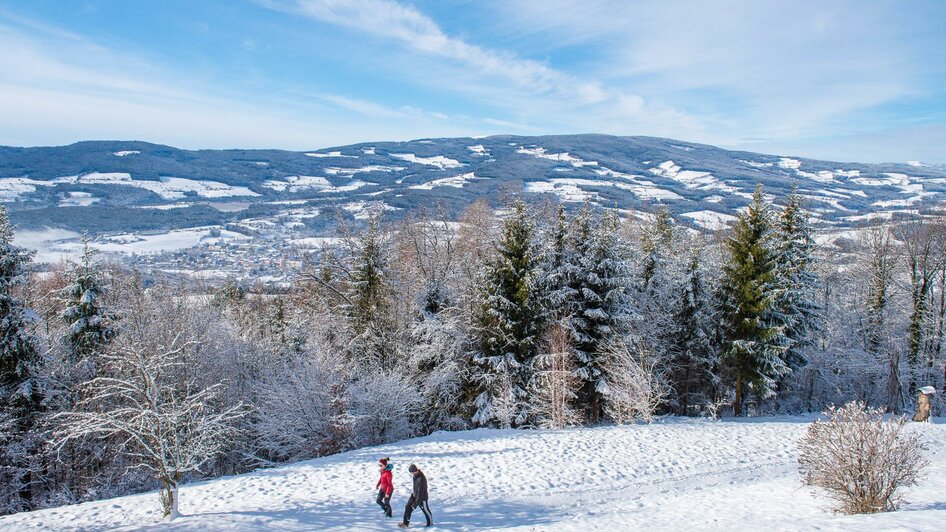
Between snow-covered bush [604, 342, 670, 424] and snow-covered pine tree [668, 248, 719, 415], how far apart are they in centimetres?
439

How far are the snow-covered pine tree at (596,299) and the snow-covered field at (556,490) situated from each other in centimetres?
418

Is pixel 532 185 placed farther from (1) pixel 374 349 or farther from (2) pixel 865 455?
(2) pixel 865 455

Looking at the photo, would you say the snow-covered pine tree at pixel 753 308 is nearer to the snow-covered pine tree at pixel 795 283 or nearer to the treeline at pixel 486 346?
the treeline at pixel 486 346

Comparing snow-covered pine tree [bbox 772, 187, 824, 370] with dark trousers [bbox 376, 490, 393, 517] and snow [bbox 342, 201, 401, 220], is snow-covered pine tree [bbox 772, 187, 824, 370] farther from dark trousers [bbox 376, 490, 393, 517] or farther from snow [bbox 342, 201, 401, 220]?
snow [bbox 342, 201, 401, 220]

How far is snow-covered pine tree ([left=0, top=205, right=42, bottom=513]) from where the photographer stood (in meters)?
17.4

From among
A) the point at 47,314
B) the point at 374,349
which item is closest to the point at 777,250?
the point at 374,349

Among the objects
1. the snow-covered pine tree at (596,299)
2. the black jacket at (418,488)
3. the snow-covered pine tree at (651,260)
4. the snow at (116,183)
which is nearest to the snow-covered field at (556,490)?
the black jacket at (418,488)

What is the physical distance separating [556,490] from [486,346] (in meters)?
10.3

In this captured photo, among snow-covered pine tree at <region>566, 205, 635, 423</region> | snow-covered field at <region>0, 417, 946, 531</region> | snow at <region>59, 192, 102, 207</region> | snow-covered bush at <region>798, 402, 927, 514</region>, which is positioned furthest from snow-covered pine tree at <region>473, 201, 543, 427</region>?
snow at <region>59, 192, 102, 207</region>

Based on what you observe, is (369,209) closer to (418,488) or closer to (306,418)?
(306,418)

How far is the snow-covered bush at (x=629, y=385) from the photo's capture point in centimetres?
2238

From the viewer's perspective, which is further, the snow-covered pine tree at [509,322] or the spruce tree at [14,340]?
the snow-covered pine tree at [509,322]

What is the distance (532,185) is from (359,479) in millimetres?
155870

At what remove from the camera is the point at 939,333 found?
29.5m
